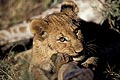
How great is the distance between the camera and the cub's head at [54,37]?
14.9 ft

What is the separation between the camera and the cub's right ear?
4754mm

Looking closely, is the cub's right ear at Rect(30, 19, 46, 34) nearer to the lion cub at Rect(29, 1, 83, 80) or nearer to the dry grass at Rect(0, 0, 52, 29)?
the lion cub at Rect(29, 1, 83, 80)

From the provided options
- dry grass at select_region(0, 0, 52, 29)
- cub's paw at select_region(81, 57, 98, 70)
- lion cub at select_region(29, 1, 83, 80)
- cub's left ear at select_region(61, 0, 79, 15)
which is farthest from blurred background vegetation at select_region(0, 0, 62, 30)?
cub's paw at select_region(81, 57, 98, 70)

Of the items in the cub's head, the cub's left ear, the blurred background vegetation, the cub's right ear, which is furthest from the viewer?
the blurred background vegetation

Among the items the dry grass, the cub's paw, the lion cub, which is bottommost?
the dry grass

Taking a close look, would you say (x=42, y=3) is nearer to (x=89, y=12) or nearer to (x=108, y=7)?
(x=89, y=12)

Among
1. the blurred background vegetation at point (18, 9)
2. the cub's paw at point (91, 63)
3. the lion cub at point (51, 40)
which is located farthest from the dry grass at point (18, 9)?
the cub's paw at point (91, 63)

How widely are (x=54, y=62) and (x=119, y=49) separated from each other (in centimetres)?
161

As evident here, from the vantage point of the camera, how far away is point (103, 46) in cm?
615

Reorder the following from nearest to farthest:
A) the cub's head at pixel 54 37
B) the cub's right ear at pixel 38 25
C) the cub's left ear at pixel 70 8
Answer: the cub's head at pixel 54 37 < the cub's right ear at pixel 38 25 < the cub's left ear at pixel 70 8

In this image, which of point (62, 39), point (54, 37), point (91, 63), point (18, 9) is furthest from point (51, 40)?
point (18, 9)

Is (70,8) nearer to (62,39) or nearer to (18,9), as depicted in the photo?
(62,39)

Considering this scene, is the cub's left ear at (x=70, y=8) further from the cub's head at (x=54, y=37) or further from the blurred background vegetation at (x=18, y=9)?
the blurred background vegetation at (x=18, y=9)

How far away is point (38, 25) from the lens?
4.76m
